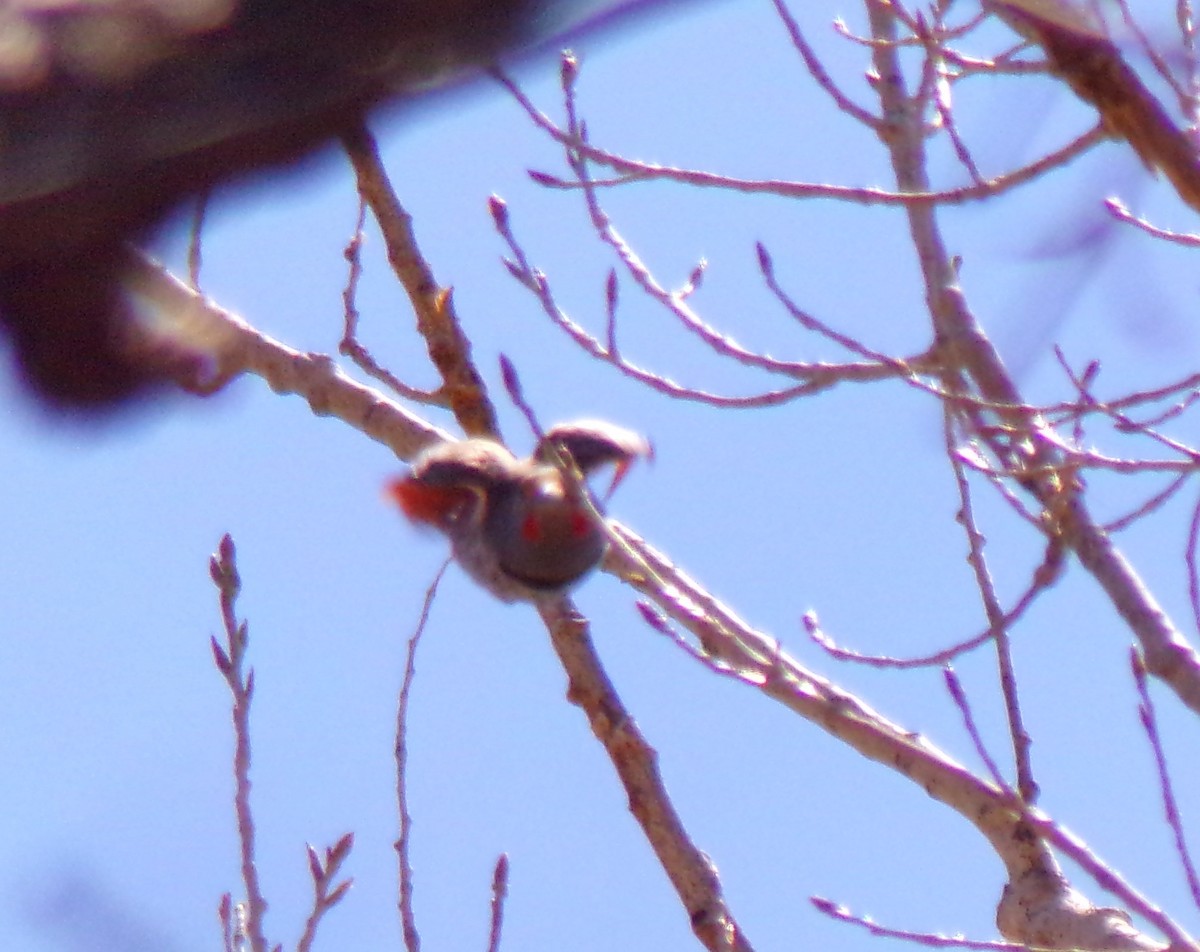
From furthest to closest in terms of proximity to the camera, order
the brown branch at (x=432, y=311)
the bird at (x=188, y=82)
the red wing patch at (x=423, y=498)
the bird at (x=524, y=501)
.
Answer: the brown branch at (x=432, y=311) → the red wing patch at (x=423, y=498) → the bird at (x=524, y=501) → the bird at (x=188, y=82)

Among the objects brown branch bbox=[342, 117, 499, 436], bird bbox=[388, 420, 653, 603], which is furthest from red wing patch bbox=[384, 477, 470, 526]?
brown branch bbox=[342, 117, 499, 436]

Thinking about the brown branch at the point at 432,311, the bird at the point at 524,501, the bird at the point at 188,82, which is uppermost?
the brown branch at the point at 432,311

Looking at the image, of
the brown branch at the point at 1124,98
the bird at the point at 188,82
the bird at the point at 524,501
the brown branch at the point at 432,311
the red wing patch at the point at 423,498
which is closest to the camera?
the bird at the point at 188,82

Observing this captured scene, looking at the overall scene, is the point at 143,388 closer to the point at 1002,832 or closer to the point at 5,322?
the point at 5,322

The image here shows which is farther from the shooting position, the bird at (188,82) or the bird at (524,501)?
the bird at (524,501)

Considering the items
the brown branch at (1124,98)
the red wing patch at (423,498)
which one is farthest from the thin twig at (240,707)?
the brown branch at (1124,98)

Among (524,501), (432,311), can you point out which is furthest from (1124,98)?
(432,311)

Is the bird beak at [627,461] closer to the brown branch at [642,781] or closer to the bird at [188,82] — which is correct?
the brown branch at [642,781]

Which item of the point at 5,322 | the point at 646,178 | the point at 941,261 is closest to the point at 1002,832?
the point at 941,261
